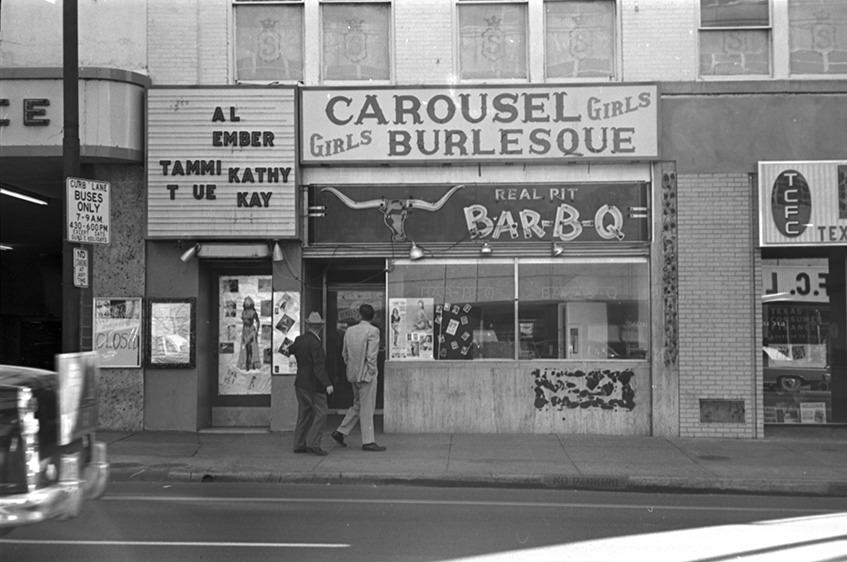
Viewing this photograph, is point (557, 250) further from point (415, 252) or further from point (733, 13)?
point (733, 13)

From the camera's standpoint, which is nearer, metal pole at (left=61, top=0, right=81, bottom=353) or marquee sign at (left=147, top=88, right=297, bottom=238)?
metal pole at (left=61, top=0, right=81, bottom=353)

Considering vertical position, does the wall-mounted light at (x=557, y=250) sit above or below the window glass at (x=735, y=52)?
below

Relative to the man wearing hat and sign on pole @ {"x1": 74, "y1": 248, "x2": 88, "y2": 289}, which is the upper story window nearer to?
the man wearing hat

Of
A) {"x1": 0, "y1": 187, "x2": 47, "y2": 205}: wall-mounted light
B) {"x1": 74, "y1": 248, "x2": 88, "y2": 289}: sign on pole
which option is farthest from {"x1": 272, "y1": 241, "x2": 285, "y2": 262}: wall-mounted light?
{"x1": 0, "y1": 187, "x2": 47, "y2": 205}: wall-mounted light

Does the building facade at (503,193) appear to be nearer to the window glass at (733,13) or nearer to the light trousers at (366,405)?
the window glass at (733,13)

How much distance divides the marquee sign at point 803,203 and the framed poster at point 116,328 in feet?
31.8

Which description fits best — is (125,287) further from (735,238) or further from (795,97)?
(795,97)

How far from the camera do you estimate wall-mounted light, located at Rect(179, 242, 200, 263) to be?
12.8 metres

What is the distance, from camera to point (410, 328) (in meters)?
13.0

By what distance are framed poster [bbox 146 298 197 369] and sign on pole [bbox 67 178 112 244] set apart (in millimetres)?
2602

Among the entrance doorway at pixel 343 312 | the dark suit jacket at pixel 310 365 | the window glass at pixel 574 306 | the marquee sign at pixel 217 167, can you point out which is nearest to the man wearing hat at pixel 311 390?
the dark suit jacket at pixel 310 365

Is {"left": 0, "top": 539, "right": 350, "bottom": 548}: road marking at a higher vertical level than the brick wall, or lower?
lower

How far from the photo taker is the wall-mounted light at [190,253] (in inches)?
502

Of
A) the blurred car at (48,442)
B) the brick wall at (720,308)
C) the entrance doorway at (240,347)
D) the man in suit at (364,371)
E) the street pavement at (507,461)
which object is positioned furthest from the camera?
the entrance doorway at (240,347)
